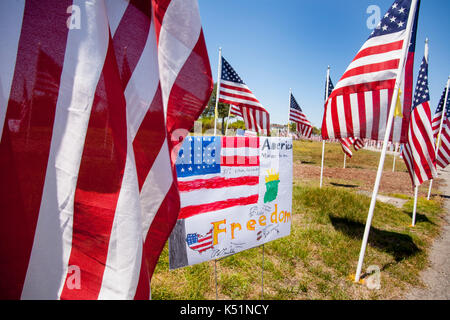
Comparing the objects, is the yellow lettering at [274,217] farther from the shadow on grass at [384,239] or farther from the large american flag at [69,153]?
the shadow on grass at [384,239]

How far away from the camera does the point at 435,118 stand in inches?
344

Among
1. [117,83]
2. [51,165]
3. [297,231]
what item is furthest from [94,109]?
[297,231]

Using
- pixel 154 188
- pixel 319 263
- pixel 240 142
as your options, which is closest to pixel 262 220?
pixel 240 142

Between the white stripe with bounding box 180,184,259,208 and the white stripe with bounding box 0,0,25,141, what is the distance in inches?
55.9

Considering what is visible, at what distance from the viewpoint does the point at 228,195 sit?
8.16 ft

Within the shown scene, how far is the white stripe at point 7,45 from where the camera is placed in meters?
0.99

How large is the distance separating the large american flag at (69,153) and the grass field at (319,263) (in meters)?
2.23

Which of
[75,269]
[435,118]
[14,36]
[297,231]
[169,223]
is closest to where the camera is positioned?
[14,36]

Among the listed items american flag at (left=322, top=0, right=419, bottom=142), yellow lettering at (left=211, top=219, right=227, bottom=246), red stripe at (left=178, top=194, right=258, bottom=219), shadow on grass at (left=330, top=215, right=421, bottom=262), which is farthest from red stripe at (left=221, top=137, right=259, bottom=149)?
shadow on grass at (left=330, top=215, right=421, bottom=262)

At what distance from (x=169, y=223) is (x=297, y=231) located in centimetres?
452

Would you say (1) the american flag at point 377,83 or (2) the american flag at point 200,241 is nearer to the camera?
(2) the american flag at point 200,241

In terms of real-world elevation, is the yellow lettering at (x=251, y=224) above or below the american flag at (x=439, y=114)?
below

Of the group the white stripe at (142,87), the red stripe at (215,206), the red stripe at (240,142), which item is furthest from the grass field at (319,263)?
the white stripe at (142,87)

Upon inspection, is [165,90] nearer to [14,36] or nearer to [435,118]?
[14,36]
